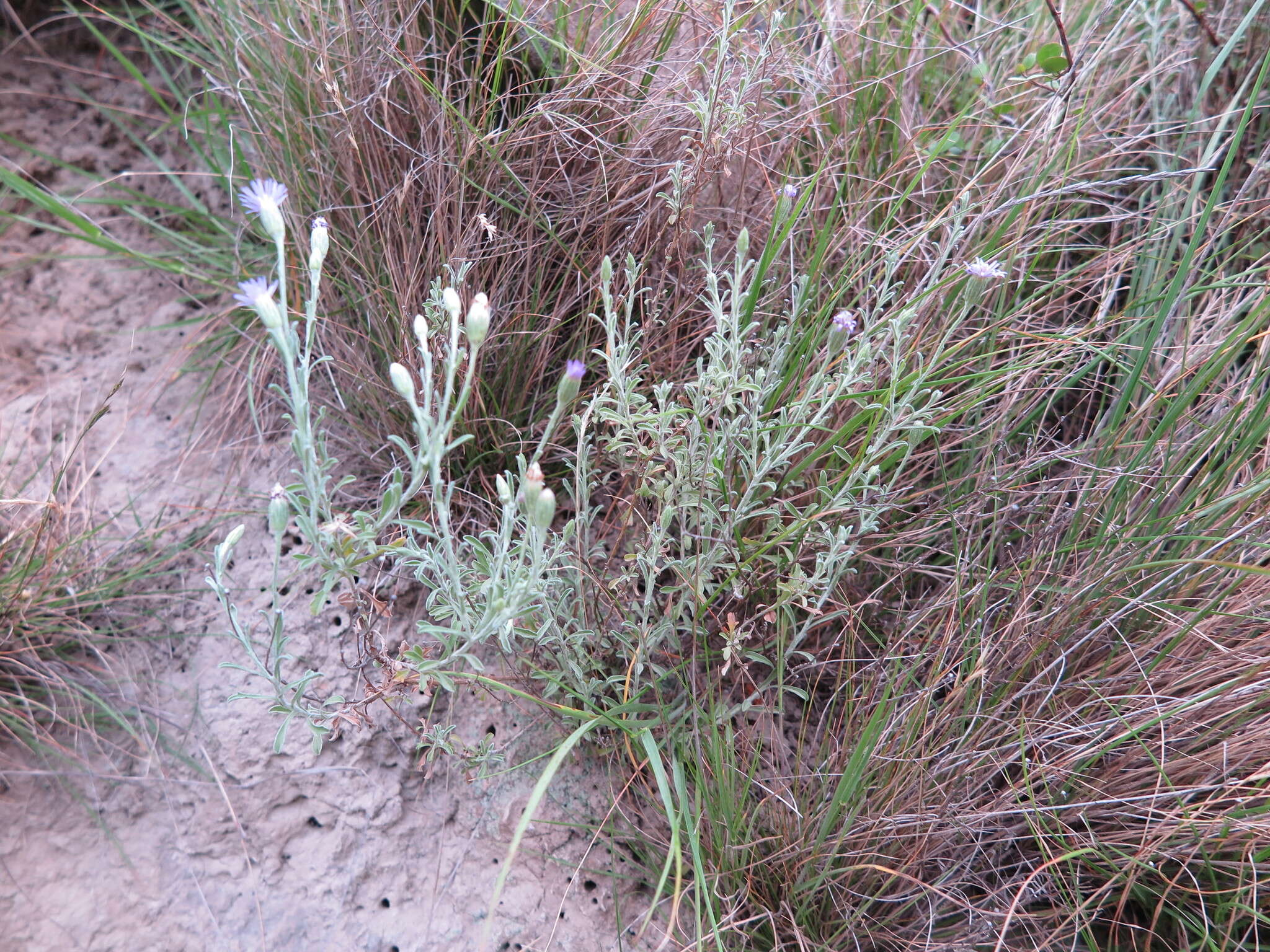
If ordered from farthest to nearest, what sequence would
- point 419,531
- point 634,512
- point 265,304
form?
point 634,512 < point 419,531 < point 265,304

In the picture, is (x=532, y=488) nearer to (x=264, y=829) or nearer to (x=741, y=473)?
(x=741, y=473)

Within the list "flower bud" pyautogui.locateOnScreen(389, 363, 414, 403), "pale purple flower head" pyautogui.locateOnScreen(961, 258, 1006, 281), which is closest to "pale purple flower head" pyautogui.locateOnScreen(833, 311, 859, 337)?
"pale purple flower head" pyautogui.locateOnScreen(961, 258, 1006, 281)

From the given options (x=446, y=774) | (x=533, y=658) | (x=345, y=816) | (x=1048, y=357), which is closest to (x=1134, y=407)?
(x=1048, y=357)

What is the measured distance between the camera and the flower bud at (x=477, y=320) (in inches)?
45.4

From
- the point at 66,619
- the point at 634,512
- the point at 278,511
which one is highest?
the point at 278,511

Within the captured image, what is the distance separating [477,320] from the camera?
1.16 m

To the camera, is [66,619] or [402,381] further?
[66,619]

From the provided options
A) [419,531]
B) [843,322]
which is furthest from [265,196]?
[843,322]

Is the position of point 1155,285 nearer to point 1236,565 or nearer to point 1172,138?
point 1172,138

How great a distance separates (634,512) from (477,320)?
54cm

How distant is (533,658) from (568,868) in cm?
37

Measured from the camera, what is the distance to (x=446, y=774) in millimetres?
1589

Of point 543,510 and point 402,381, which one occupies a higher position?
point 402,381

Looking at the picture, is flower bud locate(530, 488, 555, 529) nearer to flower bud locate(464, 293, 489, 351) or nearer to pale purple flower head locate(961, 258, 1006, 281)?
flower bud locate(464, 293, 489, 351)
